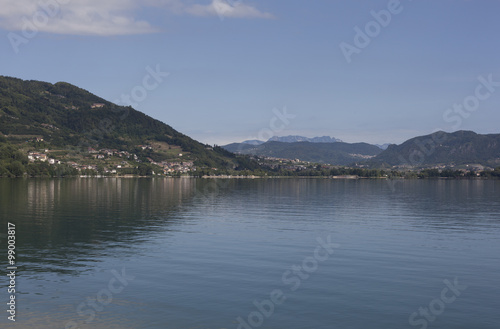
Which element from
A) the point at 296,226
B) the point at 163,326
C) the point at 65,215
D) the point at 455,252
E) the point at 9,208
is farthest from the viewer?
the point at 9,208

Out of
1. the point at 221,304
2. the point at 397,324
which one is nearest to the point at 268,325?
the point at 221,304

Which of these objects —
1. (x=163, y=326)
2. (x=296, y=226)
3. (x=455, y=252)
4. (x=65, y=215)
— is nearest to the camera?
(x=163, y=326)

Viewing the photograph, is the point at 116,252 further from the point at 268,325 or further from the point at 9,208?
the point at 9,208

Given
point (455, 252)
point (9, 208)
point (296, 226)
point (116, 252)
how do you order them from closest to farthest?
1. point (116, 252)
2. point (455, 252)
3. point (296, 226)
4. point (9, 208)

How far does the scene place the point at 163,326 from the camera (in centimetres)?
2222

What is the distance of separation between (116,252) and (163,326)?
18079 mm

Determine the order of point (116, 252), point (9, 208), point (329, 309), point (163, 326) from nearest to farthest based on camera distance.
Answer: point (163, 326) < point (329, 309) < point (116, 252) < point (9, 208)

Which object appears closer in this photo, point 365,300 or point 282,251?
point 365,300

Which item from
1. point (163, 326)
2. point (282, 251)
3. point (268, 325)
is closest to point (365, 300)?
point (268, 325)

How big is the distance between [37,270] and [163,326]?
14.2 m

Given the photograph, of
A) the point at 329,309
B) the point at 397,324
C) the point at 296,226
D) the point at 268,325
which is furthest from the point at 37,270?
the point at 296,226

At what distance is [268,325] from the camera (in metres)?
22.8

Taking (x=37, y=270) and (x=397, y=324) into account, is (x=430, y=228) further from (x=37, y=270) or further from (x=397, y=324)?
(x=37, y=270)

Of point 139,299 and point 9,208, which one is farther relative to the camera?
point 9,208
